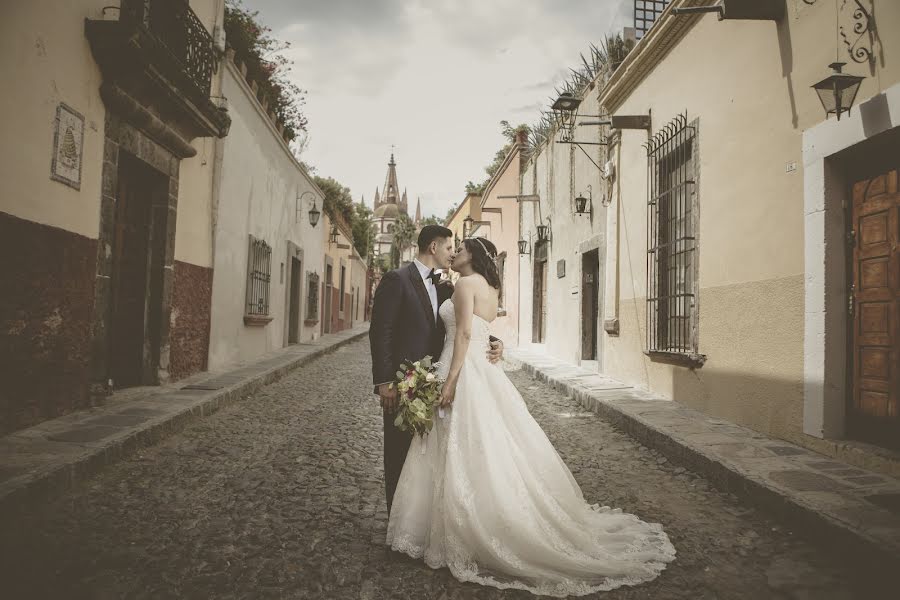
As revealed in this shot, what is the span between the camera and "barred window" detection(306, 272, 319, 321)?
17.7 m

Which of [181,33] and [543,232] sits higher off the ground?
[181,33]

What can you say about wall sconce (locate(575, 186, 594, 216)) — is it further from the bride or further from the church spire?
the church spire

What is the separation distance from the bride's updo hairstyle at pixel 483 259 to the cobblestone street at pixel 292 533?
1.39 meters

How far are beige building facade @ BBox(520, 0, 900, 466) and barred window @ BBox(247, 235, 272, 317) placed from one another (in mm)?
6764

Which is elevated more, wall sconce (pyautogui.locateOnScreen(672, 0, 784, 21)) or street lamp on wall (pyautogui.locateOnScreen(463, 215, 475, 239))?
street lamp on wall (pyautogui.locateOnScreen(463, 215, 475, 239))

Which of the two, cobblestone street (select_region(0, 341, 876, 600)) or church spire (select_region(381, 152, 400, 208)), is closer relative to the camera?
cobblestone street (select_region(0, 341, 876, 600))

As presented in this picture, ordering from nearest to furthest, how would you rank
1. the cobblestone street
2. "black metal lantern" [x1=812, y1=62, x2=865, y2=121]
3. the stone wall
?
the cobblestone street → "black metal lantern" [x1=812, y1=62, x2=865, y2=121] → the stone wall

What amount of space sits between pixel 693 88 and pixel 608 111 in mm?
3455

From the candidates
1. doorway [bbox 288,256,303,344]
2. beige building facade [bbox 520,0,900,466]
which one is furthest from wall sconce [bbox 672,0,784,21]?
doorway [bbox 288,256,303,344]

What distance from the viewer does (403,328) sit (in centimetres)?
308

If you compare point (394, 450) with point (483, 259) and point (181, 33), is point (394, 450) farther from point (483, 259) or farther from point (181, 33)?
point (181, 33)

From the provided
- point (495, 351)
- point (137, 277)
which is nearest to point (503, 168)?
point (137, 277)

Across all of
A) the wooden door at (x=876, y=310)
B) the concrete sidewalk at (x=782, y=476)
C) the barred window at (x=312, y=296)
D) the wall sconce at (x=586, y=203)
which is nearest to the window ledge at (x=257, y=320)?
the barred window at (x=312, y=296)

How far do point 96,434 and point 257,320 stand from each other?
22.9 feet
